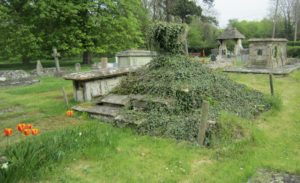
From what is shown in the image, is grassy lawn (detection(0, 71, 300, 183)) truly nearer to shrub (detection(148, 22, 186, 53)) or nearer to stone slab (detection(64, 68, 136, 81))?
stone slab (detection(64, 68, 136, 81))

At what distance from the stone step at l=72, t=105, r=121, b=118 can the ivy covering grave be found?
48 centimetres

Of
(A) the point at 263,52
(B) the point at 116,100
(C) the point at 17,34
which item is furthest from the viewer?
(C) the point at 17,34

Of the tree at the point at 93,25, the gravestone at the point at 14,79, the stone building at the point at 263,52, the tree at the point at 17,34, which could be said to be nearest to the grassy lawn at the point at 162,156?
the gravestone at the point at 14,79

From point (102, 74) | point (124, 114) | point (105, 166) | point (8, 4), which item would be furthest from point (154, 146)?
point (8, 4)

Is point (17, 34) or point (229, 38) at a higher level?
point (17, 34)

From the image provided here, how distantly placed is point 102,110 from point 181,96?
85.7 inches

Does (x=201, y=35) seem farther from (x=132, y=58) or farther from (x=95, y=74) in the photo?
(x=95, y=74)

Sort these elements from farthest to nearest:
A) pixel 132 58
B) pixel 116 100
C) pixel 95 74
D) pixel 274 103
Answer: pixel 132 58 < pixel 95 74 < pixel 274 103 < pixel 116 100

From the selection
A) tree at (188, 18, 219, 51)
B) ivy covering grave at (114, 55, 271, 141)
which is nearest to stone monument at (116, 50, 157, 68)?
ivy covering grave at (114, 55, 271, 141)

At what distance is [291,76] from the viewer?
46.7ft

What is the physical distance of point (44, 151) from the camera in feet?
13.3

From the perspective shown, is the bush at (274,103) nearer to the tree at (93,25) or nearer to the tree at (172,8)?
the tree at (93,25)

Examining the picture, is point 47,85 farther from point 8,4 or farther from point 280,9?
point 280,9

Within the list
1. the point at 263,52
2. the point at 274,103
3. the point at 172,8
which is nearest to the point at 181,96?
the point at 274,103
